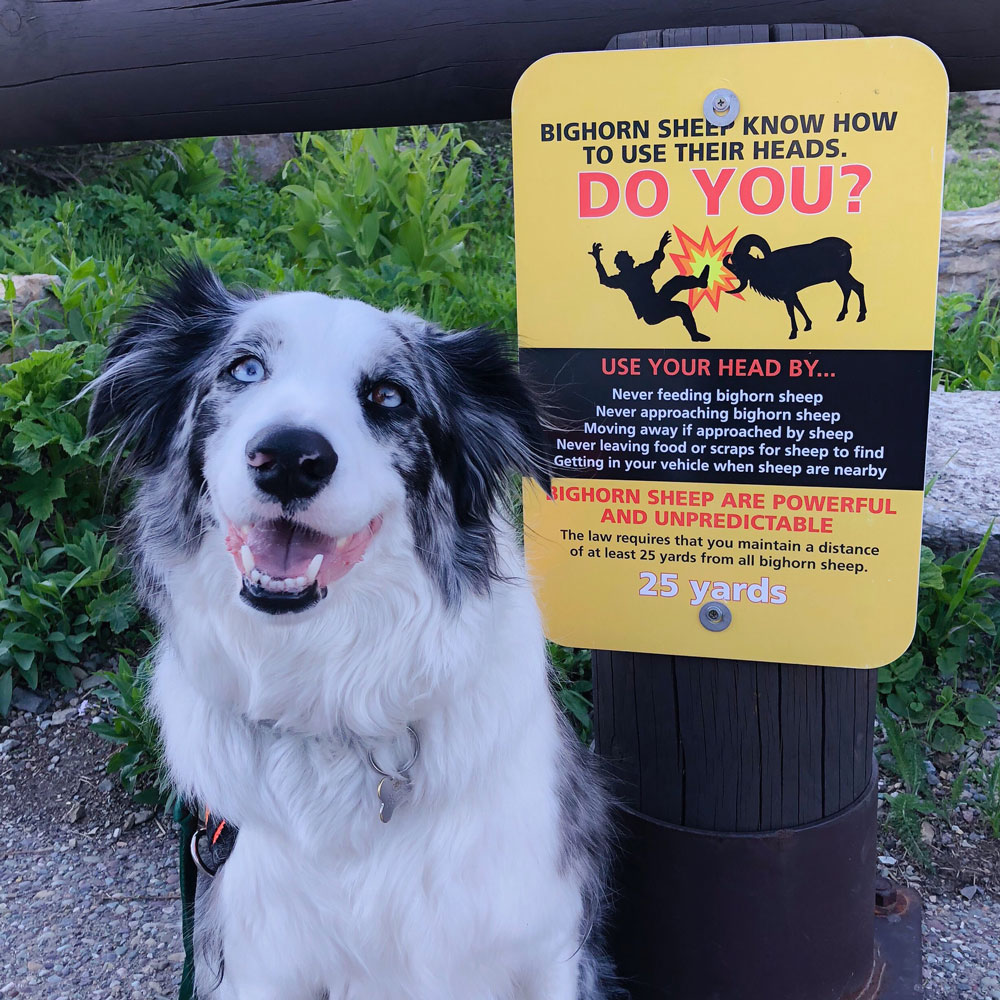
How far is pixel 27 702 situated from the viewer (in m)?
3.16

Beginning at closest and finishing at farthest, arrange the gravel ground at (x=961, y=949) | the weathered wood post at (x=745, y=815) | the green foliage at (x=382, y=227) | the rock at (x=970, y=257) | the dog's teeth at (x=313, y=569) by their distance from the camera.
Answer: the dog's teeth at (x=313, y=569) → the weathered wood post at (x=745, y=815) → the gravel ground at (x=961, y=949) → the green foliage at (x=382, y=227) → the rock at (x=970, y=257)

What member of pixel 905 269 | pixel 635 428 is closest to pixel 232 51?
pixel 635 428

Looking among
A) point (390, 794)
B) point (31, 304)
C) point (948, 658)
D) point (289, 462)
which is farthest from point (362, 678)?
point (31, 304)

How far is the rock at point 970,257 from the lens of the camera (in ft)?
18.9

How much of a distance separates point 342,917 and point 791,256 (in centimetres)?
134

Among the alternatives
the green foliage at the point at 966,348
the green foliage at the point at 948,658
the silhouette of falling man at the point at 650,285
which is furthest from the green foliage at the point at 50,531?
the green foliage at the point at 966,348

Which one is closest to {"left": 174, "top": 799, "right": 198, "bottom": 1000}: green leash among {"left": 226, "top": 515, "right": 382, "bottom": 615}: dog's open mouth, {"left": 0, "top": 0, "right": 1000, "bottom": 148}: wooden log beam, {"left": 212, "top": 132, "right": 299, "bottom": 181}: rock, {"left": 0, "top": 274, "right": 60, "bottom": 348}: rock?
{"left": 226, "top": 515, "right": 382, "bottom": 615}: dog's open mouth

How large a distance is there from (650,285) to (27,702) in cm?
250

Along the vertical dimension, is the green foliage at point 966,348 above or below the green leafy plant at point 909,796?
above

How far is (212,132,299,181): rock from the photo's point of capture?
23.1 feet

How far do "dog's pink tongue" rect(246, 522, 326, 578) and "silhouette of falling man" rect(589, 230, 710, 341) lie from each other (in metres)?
0.67

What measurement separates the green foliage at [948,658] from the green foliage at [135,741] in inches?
86.4

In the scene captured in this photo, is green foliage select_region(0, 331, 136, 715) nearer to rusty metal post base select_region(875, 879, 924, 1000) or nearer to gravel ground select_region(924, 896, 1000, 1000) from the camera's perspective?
rusty metal post base select_region(875, 879, 924, 1000)

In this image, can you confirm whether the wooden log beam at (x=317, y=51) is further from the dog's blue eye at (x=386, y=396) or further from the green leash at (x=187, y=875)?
the green leash at (x=187, y=875)
